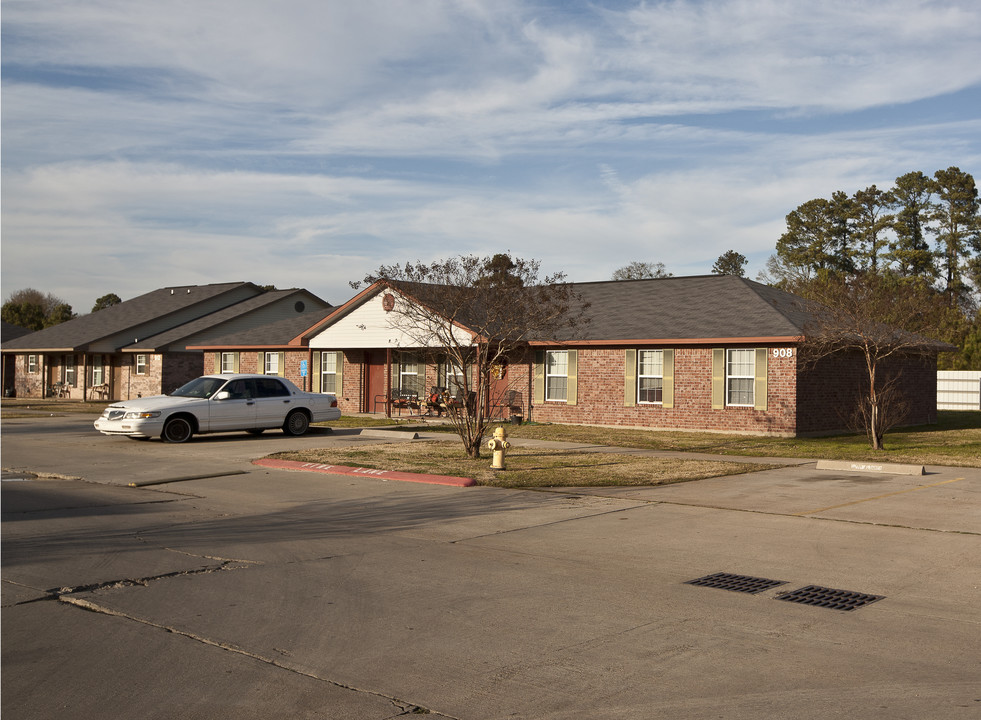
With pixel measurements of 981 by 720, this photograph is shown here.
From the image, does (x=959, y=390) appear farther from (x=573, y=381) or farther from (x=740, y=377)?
(x=573, y=381)

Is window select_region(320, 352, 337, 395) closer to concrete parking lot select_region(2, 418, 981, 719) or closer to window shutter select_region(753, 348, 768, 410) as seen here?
window shutter select_region(753, 348, 768, 410)

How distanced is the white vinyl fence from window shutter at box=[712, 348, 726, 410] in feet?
77.9

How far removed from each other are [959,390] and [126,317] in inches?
1646

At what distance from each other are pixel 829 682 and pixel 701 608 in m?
1.75

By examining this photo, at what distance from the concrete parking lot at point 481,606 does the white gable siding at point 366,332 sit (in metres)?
17.3

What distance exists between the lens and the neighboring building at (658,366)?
24.9 m

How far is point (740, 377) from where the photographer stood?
25.4 meters

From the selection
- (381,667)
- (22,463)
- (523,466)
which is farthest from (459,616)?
(22,463)

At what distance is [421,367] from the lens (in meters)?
32.7

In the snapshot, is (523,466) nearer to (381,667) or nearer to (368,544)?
(368,544)

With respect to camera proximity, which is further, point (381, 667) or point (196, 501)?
point (196, 501)

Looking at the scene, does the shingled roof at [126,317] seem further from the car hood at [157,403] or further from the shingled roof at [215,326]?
the car hood at [157,403]

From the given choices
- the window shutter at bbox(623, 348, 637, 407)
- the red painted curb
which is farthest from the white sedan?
the window shutter at bbox(623, 348, 637, 407)

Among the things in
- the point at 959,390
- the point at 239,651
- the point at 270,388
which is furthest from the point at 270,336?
the point at 239,651
